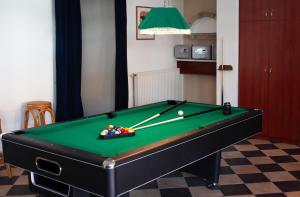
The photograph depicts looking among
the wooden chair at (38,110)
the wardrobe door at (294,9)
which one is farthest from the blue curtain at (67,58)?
the wardrobe door at (294,9)

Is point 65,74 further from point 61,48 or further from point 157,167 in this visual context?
point 157,167

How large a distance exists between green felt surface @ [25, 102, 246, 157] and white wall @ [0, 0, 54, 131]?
1375 millimetres

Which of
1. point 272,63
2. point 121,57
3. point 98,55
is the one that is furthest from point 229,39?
point 98,55

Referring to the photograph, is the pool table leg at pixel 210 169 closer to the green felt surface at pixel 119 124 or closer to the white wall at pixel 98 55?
the green felt surface at pixel 119 124

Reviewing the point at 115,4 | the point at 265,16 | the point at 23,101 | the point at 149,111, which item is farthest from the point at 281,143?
the point at 23,101

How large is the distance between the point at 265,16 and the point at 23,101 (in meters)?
2.99

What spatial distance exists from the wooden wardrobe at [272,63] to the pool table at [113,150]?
1560 millimetres

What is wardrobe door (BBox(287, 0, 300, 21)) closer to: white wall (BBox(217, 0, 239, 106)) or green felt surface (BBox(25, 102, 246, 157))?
white wall (BBox(217, 0, 239, 106))

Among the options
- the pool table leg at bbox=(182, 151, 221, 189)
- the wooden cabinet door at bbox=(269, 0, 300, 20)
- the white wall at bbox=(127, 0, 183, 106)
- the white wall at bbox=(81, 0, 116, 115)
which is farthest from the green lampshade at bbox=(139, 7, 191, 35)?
the white wall at bbox=(81, 0, 116, 115)

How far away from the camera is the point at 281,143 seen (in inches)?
195

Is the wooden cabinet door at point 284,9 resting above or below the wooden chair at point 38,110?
above

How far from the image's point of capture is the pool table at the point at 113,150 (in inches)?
87.1

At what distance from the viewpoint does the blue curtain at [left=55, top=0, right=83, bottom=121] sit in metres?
4.47

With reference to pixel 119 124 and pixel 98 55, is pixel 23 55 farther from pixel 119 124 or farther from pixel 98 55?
pixel 119 124
